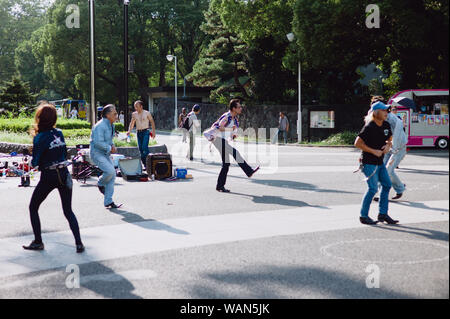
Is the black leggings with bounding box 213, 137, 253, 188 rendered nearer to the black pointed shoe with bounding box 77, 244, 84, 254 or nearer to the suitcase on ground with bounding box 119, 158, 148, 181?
the suitcase on ground with bounding box 119, 158, 148, 181

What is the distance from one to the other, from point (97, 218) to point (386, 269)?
4629 millimetres

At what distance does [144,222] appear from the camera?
809cm

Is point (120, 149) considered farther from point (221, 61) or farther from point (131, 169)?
point (221, 61)

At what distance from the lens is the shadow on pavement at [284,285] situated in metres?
4.71

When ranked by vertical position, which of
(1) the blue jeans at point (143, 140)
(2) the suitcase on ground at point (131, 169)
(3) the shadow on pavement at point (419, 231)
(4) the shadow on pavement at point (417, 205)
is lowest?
(3) the shadow on pavement at point (419, 231)

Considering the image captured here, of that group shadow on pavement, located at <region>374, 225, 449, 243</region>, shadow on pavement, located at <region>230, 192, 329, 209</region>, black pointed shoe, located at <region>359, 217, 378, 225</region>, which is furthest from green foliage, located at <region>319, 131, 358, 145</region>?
shadow on pavement, located at <region>374, 225, 449, 243</region>

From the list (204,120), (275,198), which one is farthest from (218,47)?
(275,198)

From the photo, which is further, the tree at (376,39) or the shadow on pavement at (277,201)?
the tree at (376,39)

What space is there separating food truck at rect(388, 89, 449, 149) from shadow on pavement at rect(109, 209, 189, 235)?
1754 cm

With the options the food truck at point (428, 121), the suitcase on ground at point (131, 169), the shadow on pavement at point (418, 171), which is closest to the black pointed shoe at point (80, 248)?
the suitcase on ground at point (131, 169)

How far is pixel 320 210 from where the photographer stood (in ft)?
29.2

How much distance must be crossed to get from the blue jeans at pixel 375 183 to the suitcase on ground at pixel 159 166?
6629 mm

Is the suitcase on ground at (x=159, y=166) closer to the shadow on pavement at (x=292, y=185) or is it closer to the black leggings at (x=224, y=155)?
the shadow on pavement at (x=292, y=185)

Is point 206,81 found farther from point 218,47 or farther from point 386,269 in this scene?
point 386,269
